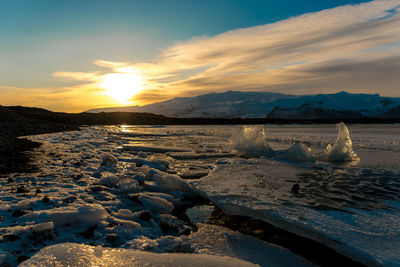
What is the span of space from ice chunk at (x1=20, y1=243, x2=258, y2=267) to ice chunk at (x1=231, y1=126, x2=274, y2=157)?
21.0 feet

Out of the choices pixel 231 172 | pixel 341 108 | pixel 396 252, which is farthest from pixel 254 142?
pixel 341 108

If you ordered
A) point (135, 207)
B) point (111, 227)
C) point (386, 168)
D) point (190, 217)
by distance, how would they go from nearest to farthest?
point (111, 227) < point (190, 217) < point (135, 207) < point (386, 168)

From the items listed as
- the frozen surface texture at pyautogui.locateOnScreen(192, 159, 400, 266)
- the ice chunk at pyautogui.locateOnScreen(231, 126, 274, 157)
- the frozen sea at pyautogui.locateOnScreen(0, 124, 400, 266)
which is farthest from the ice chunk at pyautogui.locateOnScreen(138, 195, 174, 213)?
the ice chunk at pyautogui.locateOnScreen(231, 126, 274, 157)

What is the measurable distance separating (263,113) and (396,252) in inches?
4505

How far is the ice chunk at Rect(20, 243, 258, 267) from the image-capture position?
1.91 meters

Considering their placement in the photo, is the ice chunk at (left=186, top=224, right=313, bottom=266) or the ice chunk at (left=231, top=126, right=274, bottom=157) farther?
the ice chunk at (left=231, top=126, right=274, bottom=157)

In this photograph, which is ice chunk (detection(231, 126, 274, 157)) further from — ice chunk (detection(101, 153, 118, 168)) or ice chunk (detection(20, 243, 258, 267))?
ice chunk (detection(20, 243, 258, 267))

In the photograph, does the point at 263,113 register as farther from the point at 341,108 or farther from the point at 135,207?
the point at 135,207

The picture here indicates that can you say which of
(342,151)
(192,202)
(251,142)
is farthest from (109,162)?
(342,151)

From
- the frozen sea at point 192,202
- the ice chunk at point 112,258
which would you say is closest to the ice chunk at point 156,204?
the frozen sea at point 192,202

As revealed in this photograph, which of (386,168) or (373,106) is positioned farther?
(373,106)

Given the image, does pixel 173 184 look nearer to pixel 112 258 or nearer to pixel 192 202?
pixel 192 202

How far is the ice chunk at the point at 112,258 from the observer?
6.27 feet

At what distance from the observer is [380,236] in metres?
2.46
